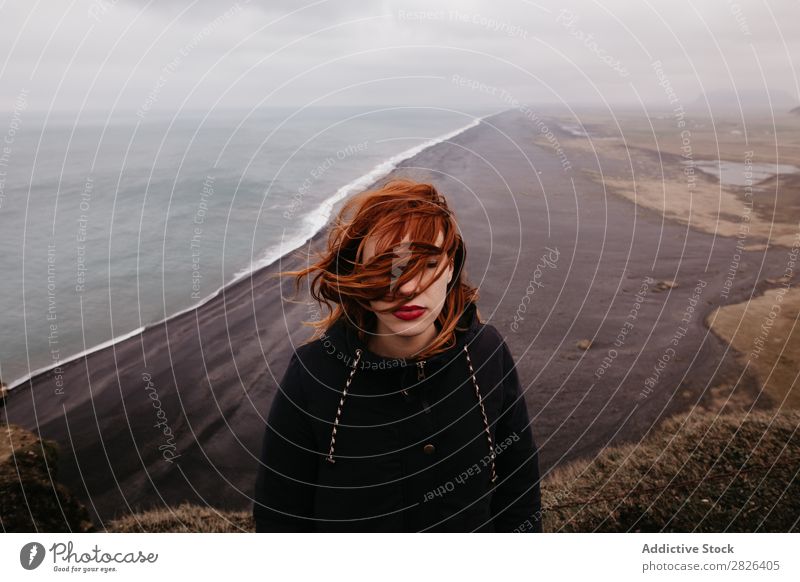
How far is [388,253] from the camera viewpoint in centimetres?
204

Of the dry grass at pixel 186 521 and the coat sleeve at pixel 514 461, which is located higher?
the coat sleeve at pixel 514 461

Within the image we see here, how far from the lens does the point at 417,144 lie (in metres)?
10.9

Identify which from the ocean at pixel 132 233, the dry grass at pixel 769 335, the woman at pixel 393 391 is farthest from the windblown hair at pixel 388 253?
the dry grass at pixel 769 335

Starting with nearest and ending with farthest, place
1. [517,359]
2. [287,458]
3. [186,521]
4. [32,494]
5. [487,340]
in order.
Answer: [287,458] < [487,340] < [32,494] < [186,521] < [517,359]

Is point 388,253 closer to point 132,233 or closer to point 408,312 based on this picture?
point 408,312

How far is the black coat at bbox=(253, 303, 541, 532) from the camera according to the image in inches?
78.6

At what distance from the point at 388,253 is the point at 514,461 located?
3.02 feet

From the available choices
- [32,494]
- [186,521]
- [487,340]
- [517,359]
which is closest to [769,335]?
[517,359]

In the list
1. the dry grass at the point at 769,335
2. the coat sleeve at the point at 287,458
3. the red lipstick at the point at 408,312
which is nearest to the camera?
the coat sleeve at the point at 287,458

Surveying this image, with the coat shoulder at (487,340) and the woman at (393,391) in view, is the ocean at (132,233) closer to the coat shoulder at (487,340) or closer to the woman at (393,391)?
the woman at (393,391)

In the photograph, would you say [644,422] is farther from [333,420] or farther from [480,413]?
[333,420]

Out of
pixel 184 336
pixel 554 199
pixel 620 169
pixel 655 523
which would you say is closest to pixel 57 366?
pixel 184 336

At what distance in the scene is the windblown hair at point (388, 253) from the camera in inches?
79.0

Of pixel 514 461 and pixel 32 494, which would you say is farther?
pixel 32 494
